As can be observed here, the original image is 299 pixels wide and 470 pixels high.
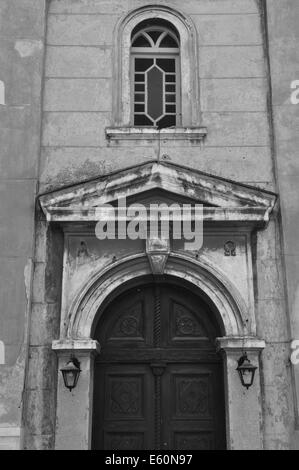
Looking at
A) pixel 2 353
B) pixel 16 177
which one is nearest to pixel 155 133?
pixel 16 177

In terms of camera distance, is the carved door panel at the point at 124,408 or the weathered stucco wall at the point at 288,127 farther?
the weathered stucco wall at the point at 288,127

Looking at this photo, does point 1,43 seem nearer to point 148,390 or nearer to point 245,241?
point 245,241

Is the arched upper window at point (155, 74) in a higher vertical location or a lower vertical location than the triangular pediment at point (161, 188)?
higher

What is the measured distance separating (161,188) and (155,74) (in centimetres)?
199

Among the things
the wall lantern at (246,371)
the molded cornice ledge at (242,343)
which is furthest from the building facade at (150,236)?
the wall lantern at (246,371)

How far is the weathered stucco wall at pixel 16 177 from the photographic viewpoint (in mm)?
7395

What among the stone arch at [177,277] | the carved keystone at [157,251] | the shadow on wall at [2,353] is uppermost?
the carved keystone at [157,251]

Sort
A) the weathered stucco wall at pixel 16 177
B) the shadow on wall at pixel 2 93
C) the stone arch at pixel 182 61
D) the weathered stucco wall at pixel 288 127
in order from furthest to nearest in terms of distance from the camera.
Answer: the stone arch at pixel 182 61
the shadow on wall at pixel 2 93
the weathered stucco wall at pixel 288 127
the weathered stucco wall at pixel 16 177

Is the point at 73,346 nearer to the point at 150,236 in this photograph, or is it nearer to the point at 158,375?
the point at 158,375

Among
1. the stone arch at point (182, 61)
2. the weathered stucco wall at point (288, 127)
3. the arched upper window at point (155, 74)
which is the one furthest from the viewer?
the arched upper window at point (155, 74)

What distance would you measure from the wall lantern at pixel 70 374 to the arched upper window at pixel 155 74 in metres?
3.38

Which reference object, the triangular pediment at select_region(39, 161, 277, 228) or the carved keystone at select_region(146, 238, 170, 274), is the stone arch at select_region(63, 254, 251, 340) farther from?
the triangular pediment at select_region(39, 161, 277, 228)

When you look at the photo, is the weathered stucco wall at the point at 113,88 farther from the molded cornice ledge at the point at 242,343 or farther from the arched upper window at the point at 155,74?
the molded cornice ledge at the point at 242,343

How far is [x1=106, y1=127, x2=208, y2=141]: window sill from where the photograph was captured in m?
8.41
